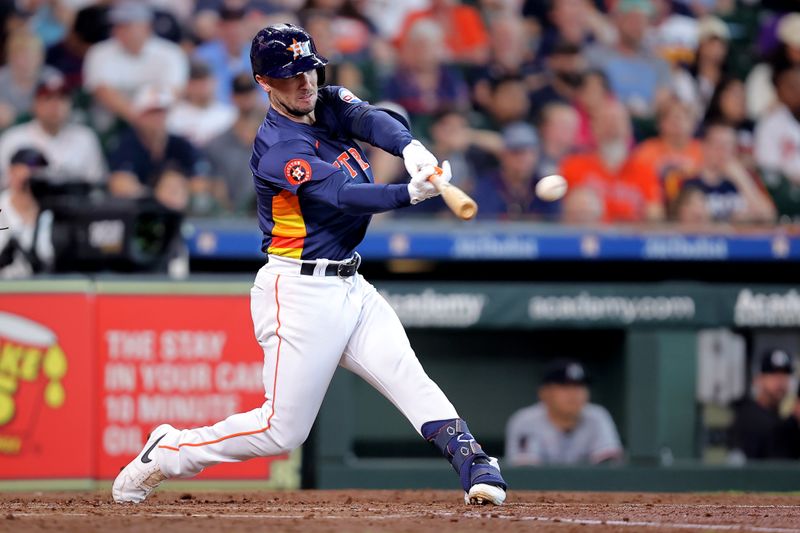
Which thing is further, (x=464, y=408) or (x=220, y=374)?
(x=464, y=408)

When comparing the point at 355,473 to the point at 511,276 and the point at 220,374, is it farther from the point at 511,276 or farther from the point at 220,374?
the point at 511,276

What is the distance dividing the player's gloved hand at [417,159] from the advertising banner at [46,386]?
3078mm

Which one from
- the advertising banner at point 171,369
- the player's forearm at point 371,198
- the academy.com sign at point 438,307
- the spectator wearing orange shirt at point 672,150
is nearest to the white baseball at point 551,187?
the player's forearm at point 371,198

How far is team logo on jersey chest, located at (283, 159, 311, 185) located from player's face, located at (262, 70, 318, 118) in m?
0.28

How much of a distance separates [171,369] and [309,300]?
2570 millimetres

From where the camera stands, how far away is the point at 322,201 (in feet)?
14.3

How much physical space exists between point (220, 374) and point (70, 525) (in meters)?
2.81

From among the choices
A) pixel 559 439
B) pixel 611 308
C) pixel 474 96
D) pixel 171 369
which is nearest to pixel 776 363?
pixel 611 308

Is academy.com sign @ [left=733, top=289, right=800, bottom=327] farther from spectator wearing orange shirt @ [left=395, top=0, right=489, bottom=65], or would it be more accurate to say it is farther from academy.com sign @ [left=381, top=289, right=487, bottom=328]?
spectator wearing orange shirt @ [left=395, top=0, right=489, bottom=65]

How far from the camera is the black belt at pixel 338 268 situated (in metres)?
4.56

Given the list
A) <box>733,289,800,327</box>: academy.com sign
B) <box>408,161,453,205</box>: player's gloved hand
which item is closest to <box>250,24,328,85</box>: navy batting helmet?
<box>408,161,453,205</box>: player's gloved hand

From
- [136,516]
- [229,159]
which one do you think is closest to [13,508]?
[136,516]

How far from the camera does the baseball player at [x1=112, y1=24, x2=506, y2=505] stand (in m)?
4.49

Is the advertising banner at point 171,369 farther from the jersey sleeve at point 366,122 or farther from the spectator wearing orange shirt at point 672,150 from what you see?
the spectator wearing orange shirt at point 672,150
